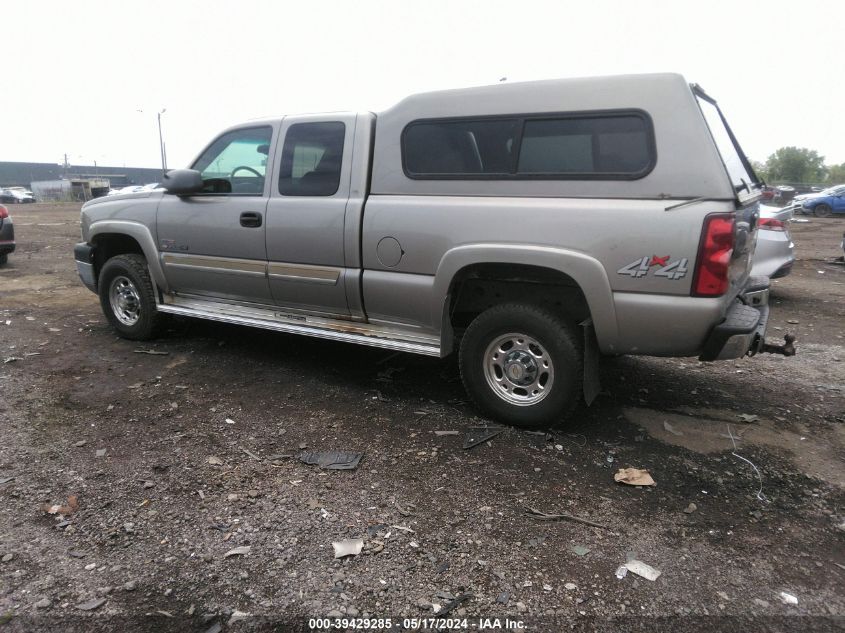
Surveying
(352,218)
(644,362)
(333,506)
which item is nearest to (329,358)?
(352,218)

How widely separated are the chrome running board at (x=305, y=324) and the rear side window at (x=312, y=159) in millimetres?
1000

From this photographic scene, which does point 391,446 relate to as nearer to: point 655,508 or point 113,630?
point 655,508

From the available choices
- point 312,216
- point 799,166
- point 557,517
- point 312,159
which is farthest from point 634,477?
point 799,166

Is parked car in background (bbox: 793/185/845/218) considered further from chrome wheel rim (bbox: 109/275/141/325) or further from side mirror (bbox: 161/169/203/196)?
chrome wheel rim (bbox: 109/275/141/325)

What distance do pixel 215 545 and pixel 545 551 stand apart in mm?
1518

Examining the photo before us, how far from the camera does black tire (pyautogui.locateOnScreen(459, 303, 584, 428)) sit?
11.8ft

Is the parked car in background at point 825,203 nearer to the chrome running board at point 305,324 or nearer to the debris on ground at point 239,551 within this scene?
the chrome running board at point 305,324

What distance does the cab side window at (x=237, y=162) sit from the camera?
4762 mm

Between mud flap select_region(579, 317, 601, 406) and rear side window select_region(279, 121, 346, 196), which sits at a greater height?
rear side window select_region(279, 121, 346, 196)

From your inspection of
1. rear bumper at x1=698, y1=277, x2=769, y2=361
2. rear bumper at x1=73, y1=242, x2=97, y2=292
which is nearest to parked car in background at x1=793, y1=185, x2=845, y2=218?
rear bumper at x1=698, y1=277, x2=769, y2=361

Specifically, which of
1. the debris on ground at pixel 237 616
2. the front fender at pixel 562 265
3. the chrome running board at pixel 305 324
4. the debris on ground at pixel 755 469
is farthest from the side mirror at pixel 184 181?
the debris on ground at pixel 755 469

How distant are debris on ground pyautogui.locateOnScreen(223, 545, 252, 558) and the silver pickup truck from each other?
1765 millimetres

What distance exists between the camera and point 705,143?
317 centimetres

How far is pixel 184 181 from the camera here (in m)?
4.84
